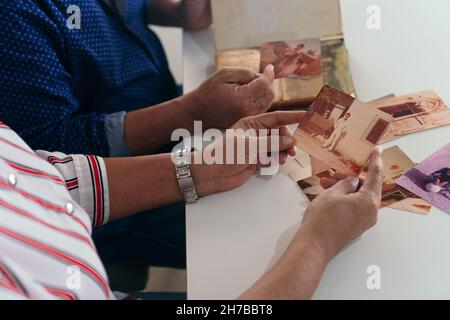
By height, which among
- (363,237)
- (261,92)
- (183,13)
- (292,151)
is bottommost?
(363,237)

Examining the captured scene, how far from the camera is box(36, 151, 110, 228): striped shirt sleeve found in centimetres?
88

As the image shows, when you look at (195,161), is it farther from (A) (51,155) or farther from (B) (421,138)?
(B) (421,138)

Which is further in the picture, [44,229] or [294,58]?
[294,58]

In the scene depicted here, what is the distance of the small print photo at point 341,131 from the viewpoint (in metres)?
0.87

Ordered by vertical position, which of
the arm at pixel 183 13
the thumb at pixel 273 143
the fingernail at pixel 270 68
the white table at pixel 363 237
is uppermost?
the arm at pixel 183 13

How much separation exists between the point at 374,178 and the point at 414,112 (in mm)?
241

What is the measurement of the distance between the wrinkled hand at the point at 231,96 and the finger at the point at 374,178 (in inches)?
11.3

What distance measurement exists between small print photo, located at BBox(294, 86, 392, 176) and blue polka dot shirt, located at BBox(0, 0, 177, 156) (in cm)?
46

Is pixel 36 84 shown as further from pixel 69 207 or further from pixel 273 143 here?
pixel 273 143

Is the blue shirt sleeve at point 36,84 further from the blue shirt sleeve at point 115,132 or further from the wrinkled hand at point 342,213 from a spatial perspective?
the wrinkled hand at point 342,213

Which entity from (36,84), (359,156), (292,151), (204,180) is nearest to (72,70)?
(36,84)

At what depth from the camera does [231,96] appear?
1.04 metres


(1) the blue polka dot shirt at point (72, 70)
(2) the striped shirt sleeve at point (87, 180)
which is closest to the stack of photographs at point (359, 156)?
(2) the striped shirt sleeve at point (87, 180)
